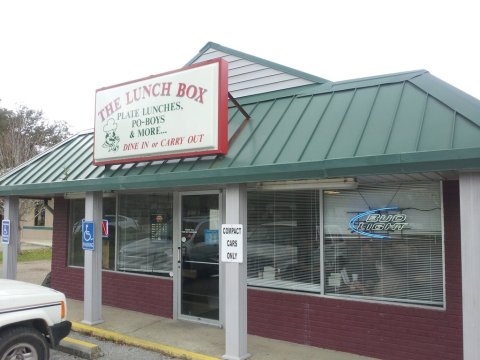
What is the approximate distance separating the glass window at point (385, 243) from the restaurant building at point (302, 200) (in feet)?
0.06

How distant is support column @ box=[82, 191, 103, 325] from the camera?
7.68m

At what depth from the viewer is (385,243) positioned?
244 inches

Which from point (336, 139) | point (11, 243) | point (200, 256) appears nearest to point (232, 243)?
point (336, 139)

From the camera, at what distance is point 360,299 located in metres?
6.28

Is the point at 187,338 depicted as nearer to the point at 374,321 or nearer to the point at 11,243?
the point at 374,321

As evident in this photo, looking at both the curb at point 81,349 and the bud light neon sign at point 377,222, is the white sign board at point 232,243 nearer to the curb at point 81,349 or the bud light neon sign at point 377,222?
the bud light neon sign at point 377,222

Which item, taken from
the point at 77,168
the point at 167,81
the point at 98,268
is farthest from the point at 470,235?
the point at 77,168

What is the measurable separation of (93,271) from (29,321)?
2459 mm

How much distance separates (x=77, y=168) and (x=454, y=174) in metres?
6.60

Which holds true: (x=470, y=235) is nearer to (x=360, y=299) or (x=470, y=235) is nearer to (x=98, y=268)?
(x=360, y=299)

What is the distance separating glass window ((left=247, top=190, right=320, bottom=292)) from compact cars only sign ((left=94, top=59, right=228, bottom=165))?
53.1 inches

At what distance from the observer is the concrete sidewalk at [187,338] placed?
6.20m

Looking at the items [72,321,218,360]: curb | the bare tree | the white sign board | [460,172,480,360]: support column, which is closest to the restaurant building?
[460,172,480,360]: support column

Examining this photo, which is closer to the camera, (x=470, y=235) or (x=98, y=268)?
(x=470, y=235)
